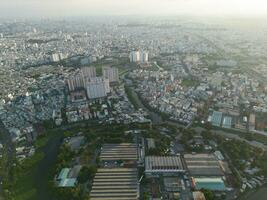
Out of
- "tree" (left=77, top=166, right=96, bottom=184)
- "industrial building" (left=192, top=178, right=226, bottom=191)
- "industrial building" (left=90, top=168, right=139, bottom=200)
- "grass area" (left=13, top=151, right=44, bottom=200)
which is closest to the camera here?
"industrial building" (left=90, top=168, right=139, bottom=200)

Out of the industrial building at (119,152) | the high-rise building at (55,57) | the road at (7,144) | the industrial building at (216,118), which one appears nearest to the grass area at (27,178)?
the road at (7,144)

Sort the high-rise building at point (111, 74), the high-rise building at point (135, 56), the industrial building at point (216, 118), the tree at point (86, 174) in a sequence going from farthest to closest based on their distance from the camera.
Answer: the high-rise building at point (135, 56) < the high-rise building at point (111, 74) < the industrial building at point (216, 118) < the tree at point (86, 174)

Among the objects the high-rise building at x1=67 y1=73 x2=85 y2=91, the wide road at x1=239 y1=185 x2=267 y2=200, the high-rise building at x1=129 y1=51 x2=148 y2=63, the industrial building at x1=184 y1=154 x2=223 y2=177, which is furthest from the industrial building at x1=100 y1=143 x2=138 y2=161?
the high-rise building at x1=129 y1=51 x2=148 y2=63

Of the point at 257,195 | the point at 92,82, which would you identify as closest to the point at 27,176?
the point at 92,82

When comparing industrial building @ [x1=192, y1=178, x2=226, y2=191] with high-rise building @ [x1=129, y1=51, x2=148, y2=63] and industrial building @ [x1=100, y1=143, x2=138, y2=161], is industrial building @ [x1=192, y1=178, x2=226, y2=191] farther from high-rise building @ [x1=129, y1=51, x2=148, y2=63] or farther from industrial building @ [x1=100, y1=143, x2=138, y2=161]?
high-rise building @ [x1=129, y1=51, x2=148, y2=63]

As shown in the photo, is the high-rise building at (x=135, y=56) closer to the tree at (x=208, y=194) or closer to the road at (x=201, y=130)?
the road at (x=201, y=130)
